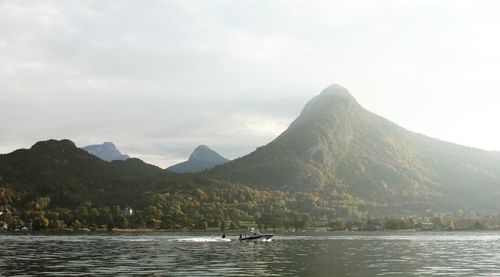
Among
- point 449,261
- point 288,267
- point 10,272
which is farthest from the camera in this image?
point 449,261

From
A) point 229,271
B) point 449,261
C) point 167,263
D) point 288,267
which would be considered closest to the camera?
point 229,271

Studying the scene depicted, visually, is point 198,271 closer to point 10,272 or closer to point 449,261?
point 10,272

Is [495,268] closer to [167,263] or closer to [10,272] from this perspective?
[167,263]

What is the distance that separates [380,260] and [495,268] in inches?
858

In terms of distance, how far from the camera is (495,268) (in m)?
89.1

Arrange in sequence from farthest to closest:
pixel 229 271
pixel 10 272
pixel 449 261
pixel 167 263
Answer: pixel 449 261 < pixel 167 263 < pixel 229 271 < pixel 10 272

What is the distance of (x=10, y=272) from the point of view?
79.0m

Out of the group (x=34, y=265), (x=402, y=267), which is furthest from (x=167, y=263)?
(x=402, y=267)

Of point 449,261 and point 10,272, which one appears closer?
point 10,272

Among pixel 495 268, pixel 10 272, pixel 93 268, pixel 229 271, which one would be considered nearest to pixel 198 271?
pixel 229 271

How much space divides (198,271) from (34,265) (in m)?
28.1

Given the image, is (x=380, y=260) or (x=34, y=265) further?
(x=380, y=260)

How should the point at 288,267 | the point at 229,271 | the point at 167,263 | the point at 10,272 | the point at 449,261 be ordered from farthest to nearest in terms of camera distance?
the point at 449,261 < the point at 167,263 < the point at 288,267 < the point at 229,271 < the point at 10,272

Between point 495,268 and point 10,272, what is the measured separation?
7166cm
